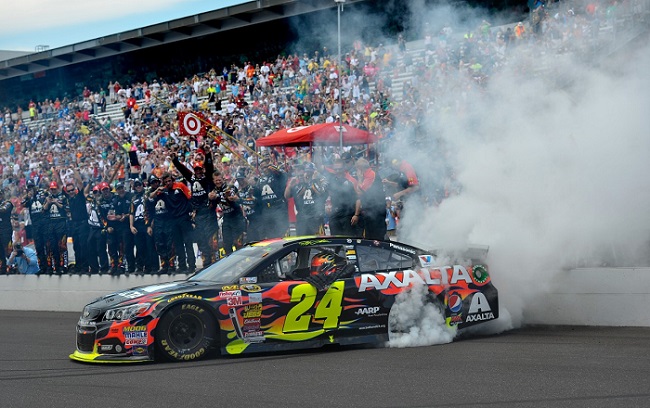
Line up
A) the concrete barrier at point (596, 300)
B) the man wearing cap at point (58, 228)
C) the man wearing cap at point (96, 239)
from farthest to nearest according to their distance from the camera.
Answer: the man wearing cap at point (58, 228)
the man wearing cap at point (96, 239)
the concrete barrier at point (596, 300)

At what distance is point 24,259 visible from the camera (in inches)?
688

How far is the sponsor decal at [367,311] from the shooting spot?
8.82 meters

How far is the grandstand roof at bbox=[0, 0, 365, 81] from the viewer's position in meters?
26.5

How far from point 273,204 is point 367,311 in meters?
5.01

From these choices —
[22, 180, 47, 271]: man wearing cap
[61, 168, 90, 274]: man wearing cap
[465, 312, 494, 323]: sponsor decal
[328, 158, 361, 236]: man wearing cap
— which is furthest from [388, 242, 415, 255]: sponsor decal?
[22, 180, 47, 271]: man wearing cap

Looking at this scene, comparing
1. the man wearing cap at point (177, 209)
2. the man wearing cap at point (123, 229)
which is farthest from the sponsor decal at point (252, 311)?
the man wearing cap at point (123, 229)

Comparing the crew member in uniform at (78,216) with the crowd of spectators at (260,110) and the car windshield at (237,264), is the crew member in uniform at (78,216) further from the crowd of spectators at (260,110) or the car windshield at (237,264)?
the car windshield at (237,264)

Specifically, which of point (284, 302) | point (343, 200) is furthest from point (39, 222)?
point (284, 302)

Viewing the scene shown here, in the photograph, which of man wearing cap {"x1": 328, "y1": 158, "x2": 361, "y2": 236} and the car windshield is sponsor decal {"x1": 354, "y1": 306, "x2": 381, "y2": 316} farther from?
man wearing cap {"x1": 328, "y1": 158, "x2": 361, "y2": 236}

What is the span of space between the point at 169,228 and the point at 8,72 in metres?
33.7

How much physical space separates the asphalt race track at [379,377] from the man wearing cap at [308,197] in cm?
430

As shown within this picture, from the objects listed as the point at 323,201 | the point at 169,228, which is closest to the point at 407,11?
the point at 323,201

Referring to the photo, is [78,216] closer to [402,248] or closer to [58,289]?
[58,289]

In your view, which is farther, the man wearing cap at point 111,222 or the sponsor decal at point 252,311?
the man wearing cap at point 111,222
